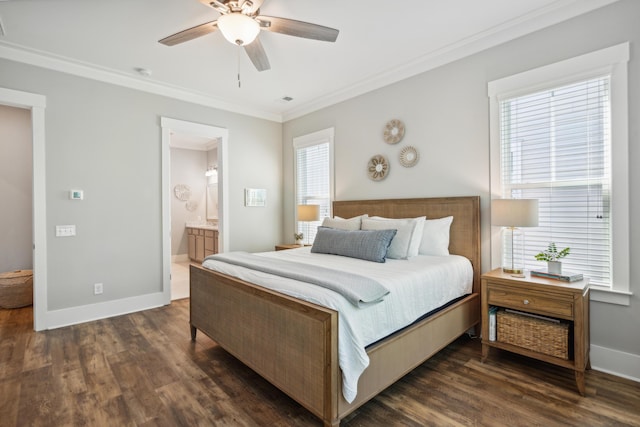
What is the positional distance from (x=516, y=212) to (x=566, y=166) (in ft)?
1.97

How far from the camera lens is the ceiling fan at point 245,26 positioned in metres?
2.19

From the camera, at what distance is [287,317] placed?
1878mm

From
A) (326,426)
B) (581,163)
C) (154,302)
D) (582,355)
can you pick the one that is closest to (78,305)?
(154,302)

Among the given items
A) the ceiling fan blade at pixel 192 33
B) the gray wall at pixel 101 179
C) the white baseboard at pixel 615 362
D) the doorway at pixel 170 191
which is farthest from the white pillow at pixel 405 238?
the gray wall at pixel 101 179

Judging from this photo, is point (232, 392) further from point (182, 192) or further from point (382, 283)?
point (182, 192)

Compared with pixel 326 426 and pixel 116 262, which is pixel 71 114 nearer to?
pixel 116 262

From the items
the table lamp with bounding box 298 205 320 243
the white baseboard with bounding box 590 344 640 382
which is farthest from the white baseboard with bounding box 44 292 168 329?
the white baseboard with bounding box 590 344 640 382

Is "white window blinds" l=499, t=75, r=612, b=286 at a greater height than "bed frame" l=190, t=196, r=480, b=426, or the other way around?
"white window blinds" l=499, t=75, r=612, b=286

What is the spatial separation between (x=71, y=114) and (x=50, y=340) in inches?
92.0

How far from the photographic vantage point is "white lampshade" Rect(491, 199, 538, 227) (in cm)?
243

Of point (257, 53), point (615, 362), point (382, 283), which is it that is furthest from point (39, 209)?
point (615, 362)

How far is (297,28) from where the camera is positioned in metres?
2.34

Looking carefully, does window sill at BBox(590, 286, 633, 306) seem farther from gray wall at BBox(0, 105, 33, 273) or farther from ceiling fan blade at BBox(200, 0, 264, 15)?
gray wall at BBox(0, 105, 33, 273)

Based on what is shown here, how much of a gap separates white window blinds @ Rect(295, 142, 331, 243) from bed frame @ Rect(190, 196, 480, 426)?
6.35 ft
